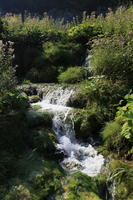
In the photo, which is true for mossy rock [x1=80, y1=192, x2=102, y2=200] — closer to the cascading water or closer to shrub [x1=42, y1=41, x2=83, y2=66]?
the cascading water

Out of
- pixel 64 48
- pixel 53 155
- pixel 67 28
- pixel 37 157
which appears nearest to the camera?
pixel 37 157

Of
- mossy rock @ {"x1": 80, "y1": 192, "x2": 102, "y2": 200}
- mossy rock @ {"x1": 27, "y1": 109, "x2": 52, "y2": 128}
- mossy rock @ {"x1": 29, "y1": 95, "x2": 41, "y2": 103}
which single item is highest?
mossy rock @ {"x1": 29, "y1": 95, "x2": 41, "y2": 103}

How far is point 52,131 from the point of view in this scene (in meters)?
5.61

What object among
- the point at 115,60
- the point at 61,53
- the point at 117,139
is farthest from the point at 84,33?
the point at 117,139

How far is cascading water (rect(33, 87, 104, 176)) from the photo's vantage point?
15.6ft

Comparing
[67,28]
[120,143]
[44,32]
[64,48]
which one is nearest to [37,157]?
[120,143]

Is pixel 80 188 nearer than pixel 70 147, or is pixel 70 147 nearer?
pixel 80 188

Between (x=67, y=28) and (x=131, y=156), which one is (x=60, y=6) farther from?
(x=131, y=156)

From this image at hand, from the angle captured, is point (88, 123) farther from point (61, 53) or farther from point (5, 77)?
point (61, 53)

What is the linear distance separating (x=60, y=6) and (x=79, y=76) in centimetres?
1798

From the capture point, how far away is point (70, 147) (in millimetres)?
5379

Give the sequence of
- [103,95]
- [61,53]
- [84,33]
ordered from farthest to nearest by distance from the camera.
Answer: [84,33]
[61,53]
[103,95]

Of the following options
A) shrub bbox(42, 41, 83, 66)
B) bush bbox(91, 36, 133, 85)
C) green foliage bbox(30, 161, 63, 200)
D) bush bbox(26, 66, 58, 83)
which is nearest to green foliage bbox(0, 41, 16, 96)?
green foliage bbox(30, 161, 63, 200)

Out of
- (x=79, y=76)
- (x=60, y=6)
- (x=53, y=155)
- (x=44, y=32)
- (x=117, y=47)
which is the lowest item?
(x=53, y=155)
